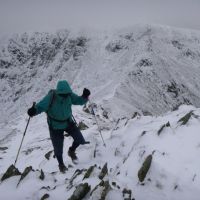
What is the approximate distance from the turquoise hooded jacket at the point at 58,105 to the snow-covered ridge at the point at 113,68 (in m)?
41.2

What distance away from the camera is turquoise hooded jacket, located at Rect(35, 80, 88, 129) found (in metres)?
9.20

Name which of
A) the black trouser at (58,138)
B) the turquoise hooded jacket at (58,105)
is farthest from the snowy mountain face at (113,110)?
the turquoise hooded jacket at (58,105)

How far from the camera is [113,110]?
52531 mm

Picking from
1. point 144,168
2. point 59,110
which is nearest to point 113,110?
point 59,110

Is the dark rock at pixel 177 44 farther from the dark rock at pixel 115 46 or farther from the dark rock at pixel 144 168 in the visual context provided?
the dark rock at pixel 144 168

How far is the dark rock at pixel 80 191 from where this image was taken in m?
7.05

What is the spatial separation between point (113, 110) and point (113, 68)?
5170 centimetres

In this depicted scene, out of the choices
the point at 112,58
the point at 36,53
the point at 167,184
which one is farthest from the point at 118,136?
the point at 36,53

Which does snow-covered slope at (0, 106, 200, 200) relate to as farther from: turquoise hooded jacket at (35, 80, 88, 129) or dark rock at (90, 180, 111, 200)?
turquoise hooded jacket at (35, 80, 88, 129)

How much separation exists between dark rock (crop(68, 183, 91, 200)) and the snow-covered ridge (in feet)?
143

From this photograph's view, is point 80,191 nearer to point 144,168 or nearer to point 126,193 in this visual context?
point 126,193

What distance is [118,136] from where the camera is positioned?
38.8 feet

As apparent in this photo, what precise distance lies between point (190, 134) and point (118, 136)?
2972 mm

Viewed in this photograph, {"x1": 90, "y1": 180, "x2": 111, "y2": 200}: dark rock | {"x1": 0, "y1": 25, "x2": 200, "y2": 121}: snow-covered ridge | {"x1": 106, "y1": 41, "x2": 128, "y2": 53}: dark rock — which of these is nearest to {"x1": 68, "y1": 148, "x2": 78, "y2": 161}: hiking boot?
{"x1": 90, "y1": 180, "x2": 111, "y2": 200}: dark rock
